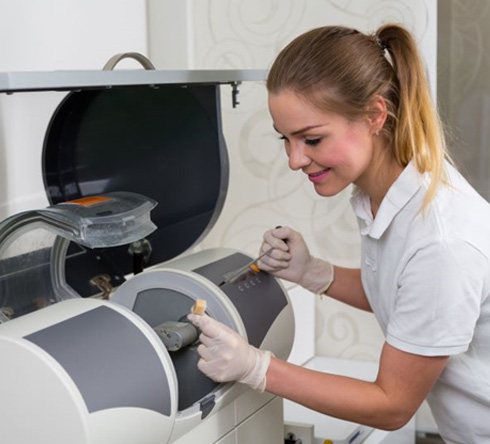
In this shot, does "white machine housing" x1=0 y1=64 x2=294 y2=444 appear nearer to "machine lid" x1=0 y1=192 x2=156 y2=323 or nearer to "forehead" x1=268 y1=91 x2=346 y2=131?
"machine lid" x1=0 y1=192 x2=156 y2=323

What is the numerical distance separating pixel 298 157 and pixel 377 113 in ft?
0.48

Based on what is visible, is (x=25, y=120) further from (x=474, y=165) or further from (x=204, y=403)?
(x=474, y=165)

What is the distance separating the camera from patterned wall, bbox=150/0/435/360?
2.18 metres

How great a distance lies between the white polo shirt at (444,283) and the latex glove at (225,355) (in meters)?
0.22

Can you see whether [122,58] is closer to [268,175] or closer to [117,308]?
[117,308]

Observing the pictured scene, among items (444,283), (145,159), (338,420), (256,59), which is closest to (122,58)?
(145,159)

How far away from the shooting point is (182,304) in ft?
4.29

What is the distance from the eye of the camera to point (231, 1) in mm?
2201

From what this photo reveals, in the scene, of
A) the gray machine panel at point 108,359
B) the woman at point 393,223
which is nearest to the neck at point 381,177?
the woman at point 393,223

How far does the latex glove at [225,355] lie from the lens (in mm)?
1203

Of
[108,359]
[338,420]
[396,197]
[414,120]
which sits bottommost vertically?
[338,420]

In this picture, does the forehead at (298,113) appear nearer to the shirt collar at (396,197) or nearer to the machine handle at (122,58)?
the shirt collar at (396,197)

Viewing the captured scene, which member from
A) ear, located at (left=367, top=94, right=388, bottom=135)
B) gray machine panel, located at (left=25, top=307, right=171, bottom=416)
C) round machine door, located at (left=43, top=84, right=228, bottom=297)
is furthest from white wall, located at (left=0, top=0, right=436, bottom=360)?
gray machine panel, located at (left=25, top=307, right=171, bottom=416)

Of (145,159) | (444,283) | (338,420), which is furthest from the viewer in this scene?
(338,420)
